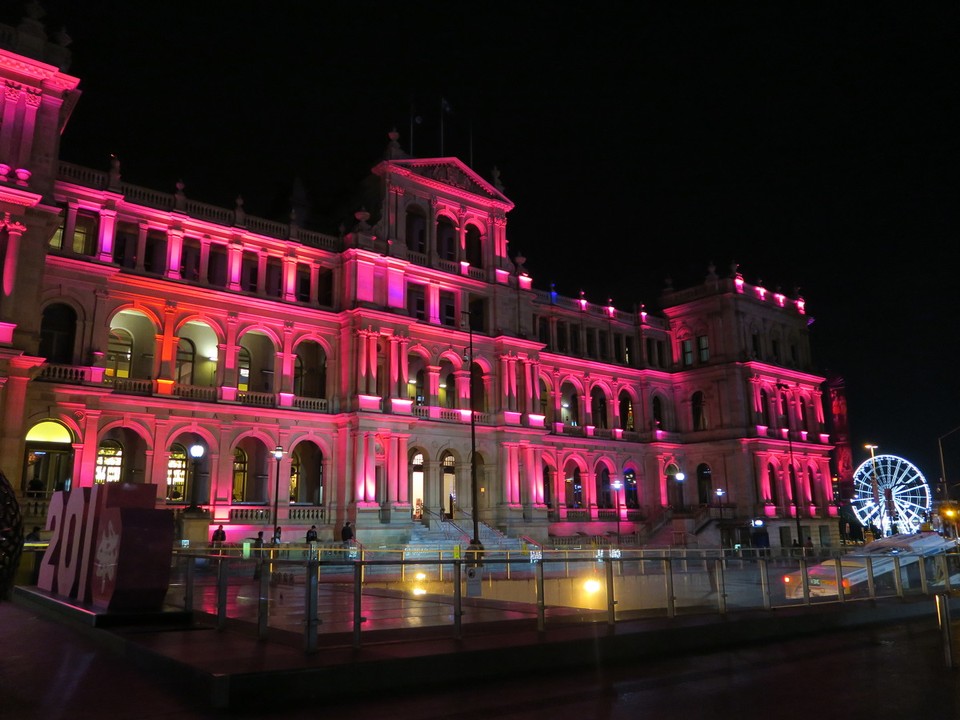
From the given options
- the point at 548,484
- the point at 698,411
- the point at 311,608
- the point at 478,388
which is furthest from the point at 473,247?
the point at 311,608

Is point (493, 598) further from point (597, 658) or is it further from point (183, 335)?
point (183, 335)

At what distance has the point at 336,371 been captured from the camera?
38.8 meters

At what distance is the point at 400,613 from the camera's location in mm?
12539

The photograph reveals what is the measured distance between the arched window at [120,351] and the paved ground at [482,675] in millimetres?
24847

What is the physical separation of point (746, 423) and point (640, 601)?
46.5 metres

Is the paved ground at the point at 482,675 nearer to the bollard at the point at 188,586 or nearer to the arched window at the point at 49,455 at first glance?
the bollard at the point at 188,586

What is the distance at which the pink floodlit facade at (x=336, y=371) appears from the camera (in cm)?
2983

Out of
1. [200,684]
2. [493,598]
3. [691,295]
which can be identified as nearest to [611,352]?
[691,295]

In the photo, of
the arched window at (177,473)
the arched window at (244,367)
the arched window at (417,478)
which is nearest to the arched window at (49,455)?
the arched window at (177,473)

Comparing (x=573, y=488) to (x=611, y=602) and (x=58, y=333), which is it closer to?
(x=58, y=333)

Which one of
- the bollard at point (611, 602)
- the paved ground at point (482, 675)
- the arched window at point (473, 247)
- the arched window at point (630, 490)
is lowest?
the paved ground at point (482, 675)

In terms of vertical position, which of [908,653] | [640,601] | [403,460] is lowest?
[908,653]

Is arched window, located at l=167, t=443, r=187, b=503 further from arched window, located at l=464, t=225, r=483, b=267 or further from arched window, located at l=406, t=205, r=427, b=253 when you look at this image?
arched window, located at l=464, t=225, r=483, b=267

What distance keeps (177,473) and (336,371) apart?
9.20 meters
